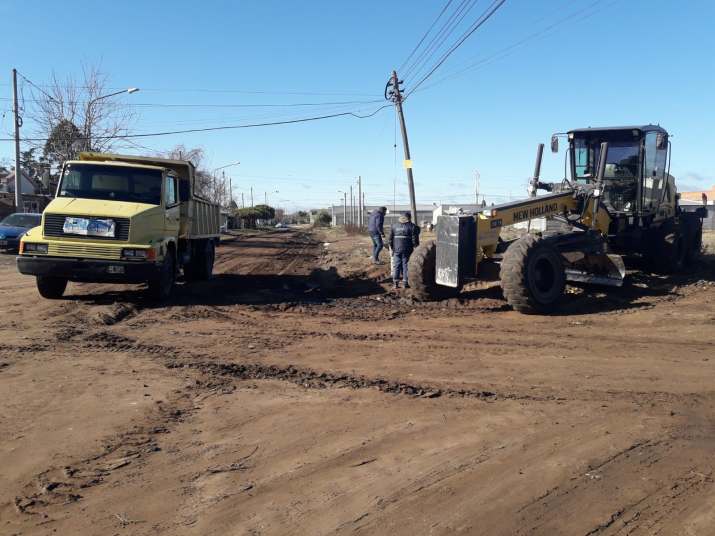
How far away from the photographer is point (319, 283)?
49.2 feet

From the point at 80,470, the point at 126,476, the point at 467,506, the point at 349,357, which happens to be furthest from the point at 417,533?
the point at 349,357

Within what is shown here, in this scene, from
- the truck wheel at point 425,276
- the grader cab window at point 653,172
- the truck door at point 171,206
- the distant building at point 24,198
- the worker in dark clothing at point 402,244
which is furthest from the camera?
the distant building at point 24,198

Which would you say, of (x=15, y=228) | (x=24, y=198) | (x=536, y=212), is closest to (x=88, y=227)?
(x=536, y=212)

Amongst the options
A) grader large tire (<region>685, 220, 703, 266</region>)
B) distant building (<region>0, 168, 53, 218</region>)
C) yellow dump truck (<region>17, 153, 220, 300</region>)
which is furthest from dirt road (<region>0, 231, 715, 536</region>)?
distant building (<region>0, 168, 53, 218</region>)

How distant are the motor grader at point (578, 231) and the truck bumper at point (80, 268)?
16.4ft

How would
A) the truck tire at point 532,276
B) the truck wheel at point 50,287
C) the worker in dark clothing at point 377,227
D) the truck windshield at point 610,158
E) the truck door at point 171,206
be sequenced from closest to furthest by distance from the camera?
the truck tire at point 532,276, the truck wheel at point 50,287, the truck door at point 171,206, the truck windshield at point 610,158, the worker in dark clothing at point 377,227

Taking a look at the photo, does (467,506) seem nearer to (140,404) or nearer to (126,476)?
(126,476)

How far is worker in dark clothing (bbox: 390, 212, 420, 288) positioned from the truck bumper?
217 inches

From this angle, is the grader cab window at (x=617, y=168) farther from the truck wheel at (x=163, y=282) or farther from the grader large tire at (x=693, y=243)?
the truck wheel at (x=163, y=282)

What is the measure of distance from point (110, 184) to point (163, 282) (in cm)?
212

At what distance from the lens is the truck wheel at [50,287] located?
10992 millimetres

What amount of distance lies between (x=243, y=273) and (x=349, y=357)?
10940mm

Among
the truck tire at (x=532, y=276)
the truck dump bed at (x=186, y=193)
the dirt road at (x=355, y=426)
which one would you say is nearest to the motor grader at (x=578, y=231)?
the truck tire at (x=532, y=276)

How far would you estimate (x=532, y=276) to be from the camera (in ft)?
33.4
